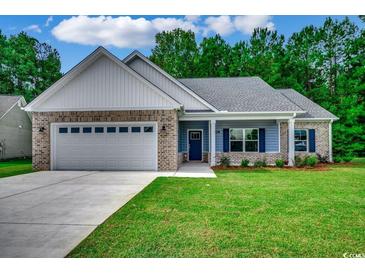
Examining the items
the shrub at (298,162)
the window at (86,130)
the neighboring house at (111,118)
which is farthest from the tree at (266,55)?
the window at (86,130)

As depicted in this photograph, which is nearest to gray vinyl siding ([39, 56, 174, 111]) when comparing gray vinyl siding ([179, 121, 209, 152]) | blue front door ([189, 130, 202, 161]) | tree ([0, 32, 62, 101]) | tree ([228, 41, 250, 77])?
gray vinyl siding ([179, 121, 209, 152])

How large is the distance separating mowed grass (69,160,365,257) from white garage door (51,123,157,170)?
528cm

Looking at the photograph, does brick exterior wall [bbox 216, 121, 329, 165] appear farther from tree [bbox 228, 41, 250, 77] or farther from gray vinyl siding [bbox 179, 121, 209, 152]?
tree [bbox 228, 41, 250, 77]

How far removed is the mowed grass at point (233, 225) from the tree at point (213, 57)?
26.0 metres

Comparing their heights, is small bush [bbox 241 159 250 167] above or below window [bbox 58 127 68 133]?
below

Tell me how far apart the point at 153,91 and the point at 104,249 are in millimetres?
9435

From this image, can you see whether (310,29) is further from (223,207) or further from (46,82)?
(46,82)

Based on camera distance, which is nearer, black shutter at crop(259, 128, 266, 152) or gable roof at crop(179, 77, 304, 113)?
gable roof at crop(179, 77, 304, 113)

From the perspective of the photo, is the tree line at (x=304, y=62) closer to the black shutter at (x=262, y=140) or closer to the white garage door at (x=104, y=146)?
the black shutter at (x=262, y=140)

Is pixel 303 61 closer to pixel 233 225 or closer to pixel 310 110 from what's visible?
pixel 310 110

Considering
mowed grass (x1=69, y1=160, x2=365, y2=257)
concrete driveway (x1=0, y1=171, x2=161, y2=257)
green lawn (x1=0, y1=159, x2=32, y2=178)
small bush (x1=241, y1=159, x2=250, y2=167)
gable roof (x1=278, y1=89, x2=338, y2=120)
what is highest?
gable roof (x1=278, y1=89, x2=338, y2=120)

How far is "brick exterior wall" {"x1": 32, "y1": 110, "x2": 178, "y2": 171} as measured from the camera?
12047mm
